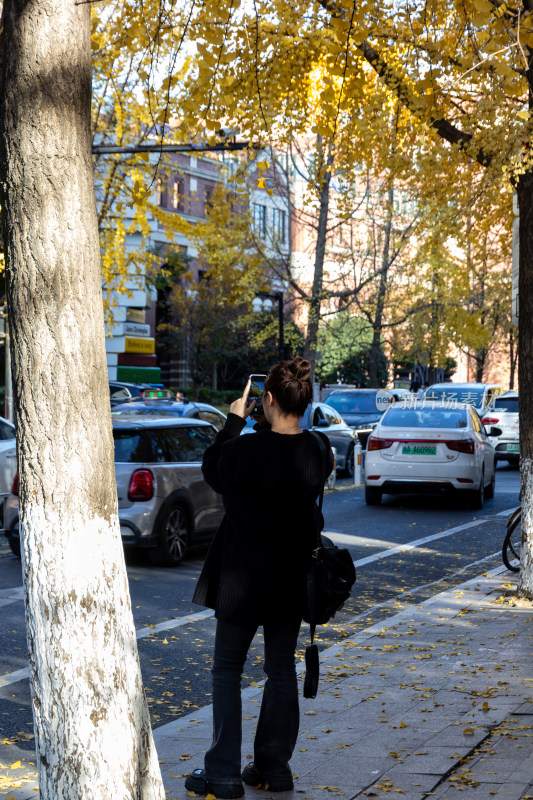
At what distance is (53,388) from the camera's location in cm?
324

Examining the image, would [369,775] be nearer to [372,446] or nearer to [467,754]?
[467,754]

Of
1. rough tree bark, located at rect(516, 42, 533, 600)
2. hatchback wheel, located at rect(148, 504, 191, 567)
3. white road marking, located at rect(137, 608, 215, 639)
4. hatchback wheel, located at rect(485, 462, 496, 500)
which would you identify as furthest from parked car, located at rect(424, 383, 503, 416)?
white road marking, located at rect(137, 608, 215, 639)

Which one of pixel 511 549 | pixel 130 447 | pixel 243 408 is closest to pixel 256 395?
pixel 243 408

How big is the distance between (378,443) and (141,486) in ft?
21.7

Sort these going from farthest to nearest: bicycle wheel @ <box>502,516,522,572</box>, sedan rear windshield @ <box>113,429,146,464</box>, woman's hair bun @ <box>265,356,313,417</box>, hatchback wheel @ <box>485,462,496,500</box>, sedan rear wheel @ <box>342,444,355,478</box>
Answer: sedan rear wheel @ <box>342,444,355,478</box> < hatchback wheel @ <box>485,462,496,500</box> < sedan rear windshield @ <box>113,429,146,464</box> < bicycle wheel @ <box>502,516,522,572</box> < woman's hair bun @ <box>265,356,313,417</box>

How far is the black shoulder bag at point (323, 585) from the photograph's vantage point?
4.30 metres

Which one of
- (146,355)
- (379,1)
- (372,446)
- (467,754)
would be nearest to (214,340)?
(146,355)

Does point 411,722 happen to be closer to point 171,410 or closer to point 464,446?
point 464,446

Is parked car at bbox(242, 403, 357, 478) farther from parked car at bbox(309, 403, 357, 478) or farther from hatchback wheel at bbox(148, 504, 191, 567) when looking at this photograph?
hatchback wheel at bbox(148, 504, 191, 567)

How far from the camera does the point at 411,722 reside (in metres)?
5.33

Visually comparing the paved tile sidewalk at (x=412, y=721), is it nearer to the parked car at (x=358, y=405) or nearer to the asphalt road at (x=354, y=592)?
the asphalt road at (x=354, y=592)

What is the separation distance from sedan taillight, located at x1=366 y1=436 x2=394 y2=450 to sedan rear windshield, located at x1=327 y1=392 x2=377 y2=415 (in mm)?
9644

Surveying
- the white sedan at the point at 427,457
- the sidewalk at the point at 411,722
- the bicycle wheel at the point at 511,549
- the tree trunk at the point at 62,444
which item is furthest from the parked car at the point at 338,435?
the tree trunk at the point at 62,444

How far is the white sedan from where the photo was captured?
16297mm
